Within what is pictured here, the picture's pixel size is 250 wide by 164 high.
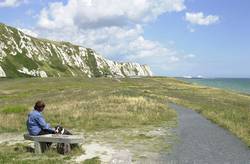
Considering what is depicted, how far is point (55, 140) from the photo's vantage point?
18078 mm

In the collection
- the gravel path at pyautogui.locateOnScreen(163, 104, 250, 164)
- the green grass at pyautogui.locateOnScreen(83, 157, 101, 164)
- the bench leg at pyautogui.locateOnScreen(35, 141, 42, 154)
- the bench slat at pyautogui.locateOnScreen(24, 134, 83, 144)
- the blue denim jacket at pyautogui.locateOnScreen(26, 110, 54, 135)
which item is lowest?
the gravel path at pyautogui.locateOnScreen(163, 104, 250, 164)

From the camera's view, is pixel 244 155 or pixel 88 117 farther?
pixel 88 117

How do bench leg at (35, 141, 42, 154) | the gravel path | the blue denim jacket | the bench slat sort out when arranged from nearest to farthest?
the gravel path, the bench slat, bench leg at (35, 141, 42, 154), the blue denim jacket

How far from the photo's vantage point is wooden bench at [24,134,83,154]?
17.8 m

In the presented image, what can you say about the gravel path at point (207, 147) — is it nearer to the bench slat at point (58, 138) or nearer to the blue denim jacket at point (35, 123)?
the bench slat at point (58, 138)

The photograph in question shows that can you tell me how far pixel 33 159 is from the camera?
17078 mm

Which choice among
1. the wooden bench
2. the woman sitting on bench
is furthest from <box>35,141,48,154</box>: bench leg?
the woman sitting on bench

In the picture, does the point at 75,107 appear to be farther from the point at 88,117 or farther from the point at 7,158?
the point at 7,158

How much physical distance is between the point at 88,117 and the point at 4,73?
6151 inches

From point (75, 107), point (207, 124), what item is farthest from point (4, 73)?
point (207, 124)

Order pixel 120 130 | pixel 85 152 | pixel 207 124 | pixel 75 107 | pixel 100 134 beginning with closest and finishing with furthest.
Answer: pixel 85 152
pixel 100 134
pixel 120 130
pixel 207 124
pixel 75 107

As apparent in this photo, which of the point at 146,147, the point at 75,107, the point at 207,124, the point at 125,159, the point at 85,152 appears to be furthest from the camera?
the point at 75,107

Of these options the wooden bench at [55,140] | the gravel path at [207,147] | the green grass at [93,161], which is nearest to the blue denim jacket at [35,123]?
the wooden bench at [55,140]

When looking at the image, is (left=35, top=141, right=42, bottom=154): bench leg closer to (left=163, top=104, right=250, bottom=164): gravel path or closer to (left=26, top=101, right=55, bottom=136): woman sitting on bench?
(left=26, top=101, right=55, bottom=136): woman sitting on bench
